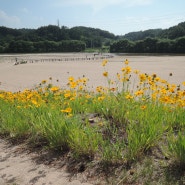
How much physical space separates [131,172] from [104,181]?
31cm

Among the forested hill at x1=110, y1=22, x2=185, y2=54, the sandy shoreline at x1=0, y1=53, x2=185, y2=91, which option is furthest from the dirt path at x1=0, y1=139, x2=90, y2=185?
the forested hill at x1=110, y1=22, x2=185, y2=54

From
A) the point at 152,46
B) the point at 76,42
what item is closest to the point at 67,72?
the point at 152,46

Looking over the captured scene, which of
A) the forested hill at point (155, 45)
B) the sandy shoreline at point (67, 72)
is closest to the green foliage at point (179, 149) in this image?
the sandy shoreline at point (67, 72)

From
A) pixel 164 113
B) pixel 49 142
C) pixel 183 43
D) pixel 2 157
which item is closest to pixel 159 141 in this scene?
pixel 164 113

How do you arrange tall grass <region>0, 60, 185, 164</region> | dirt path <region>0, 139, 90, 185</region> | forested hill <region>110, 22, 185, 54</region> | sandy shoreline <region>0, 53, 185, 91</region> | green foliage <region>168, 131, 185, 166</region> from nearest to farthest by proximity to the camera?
1. green foliage <region>168, 131, 185, 166</region>
2. dirt path <region>0, 139, 90, 185</region>
3. tall grass <region>0, 60, 185, 164</region>
4. sandy shoreline <region>0, 53, 185, 91</region>
5. forested hill <region>110, 22, 185, 54</region>

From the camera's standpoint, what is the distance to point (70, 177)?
2.92 m

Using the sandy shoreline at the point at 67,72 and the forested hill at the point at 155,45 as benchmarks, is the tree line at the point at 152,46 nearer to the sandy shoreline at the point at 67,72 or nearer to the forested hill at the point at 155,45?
the forested hill at the point at 155,45

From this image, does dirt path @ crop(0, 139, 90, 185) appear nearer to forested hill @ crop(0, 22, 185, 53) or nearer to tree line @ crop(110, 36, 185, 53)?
tree line @ crop(110, 36, 185, 53)

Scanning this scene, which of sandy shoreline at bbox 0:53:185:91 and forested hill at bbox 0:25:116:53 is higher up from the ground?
forested hill at bbox 0:25:116:53

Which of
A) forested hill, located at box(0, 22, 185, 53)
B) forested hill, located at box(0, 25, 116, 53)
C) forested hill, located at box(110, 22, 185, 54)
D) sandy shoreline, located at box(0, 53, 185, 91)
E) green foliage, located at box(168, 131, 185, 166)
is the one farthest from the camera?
forested hill, located at box(0, 25, 116, 53)

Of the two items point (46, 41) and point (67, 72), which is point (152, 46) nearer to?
point (46, 41)

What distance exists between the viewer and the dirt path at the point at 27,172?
2865 millimetres

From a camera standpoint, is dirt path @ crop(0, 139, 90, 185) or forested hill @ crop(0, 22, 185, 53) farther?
forested hill @ crop(0, 22, 185, 53)

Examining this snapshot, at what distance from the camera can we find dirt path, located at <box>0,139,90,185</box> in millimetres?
2865
